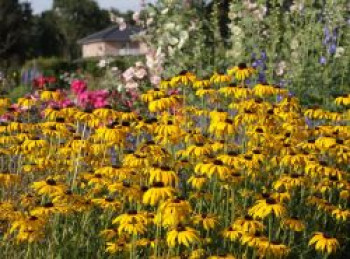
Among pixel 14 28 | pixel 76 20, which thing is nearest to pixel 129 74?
pixel 14 28

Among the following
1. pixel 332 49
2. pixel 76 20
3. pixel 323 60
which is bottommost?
pixel 323 60

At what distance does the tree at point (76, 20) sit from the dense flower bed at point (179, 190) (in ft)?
194

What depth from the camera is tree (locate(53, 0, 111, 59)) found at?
68.1 m

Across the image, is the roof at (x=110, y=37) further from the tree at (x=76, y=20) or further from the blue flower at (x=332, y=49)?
the blue flower at (x=332, y=49)

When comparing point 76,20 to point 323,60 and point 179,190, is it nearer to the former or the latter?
point 323,60

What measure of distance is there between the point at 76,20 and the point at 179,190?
70500mm

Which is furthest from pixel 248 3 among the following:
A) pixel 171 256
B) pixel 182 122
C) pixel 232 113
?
pixel 171 256

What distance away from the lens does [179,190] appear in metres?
4.90

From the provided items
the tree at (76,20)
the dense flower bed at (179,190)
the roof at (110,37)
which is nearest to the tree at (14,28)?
Answer: the roof at (110,37)

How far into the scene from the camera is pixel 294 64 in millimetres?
9562

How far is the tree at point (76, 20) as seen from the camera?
6806 centimetres

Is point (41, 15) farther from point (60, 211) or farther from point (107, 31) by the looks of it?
point (60, 211)

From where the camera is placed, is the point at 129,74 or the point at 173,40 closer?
the point at 129,74

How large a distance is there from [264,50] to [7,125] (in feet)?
19.6
